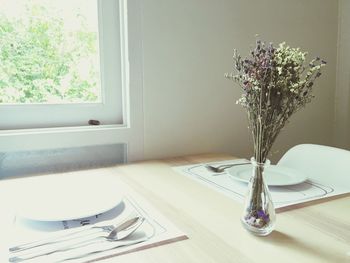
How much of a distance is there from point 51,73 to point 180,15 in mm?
585

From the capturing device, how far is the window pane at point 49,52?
1.20 metres

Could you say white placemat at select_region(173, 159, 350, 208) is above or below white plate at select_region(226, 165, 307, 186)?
below

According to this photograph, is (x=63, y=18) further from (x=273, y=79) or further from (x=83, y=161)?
(x=273, y=79)

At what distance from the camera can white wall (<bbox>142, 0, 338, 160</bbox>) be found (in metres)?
1.36

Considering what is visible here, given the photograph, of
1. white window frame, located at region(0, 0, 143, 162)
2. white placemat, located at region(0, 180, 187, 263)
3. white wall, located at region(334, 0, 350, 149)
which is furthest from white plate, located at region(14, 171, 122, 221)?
white wall, located at region(334, 0, 350, 149)

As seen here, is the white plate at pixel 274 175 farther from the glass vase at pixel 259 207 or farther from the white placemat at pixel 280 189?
the glass vase at pixel 259 207

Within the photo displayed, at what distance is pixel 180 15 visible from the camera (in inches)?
54.4

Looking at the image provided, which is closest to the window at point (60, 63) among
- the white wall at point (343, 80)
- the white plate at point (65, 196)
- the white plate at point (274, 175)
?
the white plate at point (65, 196)

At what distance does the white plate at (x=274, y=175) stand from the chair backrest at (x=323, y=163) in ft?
0.47

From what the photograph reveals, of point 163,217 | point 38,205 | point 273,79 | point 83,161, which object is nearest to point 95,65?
point 83,161

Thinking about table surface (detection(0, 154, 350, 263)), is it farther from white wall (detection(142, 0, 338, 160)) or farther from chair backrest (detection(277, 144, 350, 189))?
white wall (detection(142, 0, 338, 160))

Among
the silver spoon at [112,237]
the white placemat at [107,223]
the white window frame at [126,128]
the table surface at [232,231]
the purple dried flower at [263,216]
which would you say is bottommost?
the table surface at [232,231]

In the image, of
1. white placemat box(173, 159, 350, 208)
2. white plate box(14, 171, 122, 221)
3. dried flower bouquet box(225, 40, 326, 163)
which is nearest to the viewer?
dried flower bouquet box(225, 40, 326, 163)

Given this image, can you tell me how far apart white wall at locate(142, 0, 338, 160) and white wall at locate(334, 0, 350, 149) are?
0.21 m
